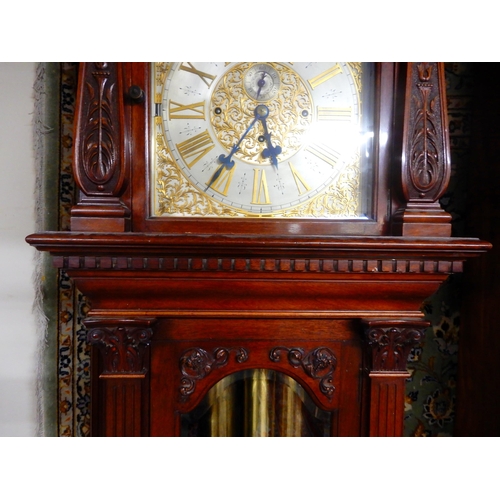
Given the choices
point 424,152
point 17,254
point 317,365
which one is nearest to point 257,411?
point 317,365

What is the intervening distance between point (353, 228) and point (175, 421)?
1.44ft

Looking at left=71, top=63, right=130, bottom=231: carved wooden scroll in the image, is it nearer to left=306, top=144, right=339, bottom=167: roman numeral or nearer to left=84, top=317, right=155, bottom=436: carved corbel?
left=84, top=317, right=155, bottom=436: carved corbel

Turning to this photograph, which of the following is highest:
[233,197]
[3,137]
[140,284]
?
[3,137]

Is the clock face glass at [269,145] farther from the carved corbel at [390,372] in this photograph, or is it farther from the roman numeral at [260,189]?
the carved corbel at [390,372]

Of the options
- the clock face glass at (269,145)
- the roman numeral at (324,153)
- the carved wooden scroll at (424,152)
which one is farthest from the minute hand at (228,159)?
the carved wooden scroll at (424,152)

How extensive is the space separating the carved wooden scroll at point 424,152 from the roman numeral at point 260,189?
8.5 inches

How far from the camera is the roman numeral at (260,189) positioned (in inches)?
24.6

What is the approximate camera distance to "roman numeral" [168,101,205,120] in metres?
0.62

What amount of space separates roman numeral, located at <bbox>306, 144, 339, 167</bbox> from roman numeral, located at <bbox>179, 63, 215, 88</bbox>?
0.20 m

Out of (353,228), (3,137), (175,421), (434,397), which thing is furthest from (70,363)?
(434,397)

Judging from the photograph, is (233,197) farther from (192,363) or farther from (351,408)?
(351,408)

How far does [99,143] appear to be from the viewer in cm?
58

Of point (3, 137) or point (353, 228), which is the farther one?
point (3, 137)

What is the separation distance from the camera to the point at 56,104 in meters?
0.81
